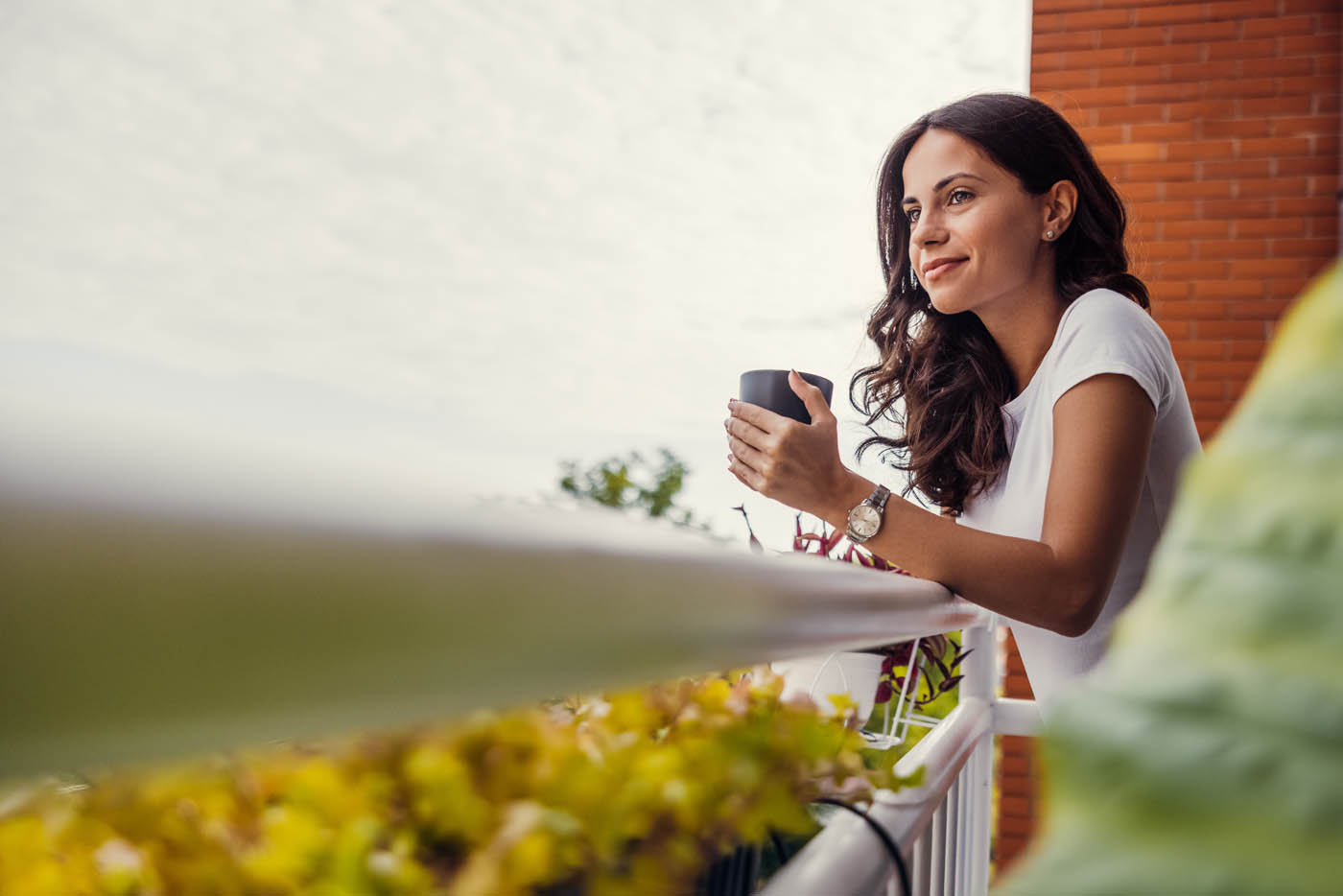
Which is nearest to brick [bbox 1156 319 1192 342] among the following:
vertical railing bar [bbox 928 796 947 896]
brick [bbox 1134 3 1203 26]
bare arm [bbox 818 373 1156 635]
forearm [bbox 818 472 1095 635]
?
brick [bbox 1134 3 1203 26]

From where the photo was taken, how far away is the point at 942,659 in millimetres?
1271

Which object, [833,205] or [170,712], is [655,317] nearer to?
[833,205]

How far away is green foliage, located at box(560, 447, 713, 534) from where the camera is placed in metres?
1.37

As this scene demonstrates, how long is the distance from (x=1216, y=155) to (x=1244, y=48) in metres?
0.41

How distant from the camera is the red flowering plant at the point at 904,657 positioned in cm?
119

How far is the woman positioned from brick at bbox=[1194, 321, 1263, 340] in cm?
235

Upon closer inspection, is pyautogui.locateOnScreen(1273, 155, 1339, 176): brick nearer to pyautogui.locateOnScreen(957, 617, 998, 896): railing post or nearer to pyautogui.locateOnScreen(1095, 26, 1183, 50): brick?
pyautogui.locateOnScreen(1095, 26, 1183, 50): brick

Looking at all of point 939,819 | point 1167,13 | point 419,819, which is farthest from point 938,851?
point 1167,13

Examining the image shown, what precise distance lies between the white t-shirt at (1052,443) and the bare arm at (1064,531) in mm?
34

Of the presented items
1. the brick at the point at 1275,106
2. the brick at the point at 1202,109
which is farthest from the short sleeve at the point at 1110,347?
the brick at the point at 1275,106

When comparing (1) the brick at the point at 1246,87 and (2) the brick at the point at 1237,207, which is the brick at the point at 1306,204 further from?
(1) the brick at the point at 1246,87

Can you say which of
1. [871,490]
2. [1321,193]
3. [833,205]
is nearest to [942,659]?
[871,490]

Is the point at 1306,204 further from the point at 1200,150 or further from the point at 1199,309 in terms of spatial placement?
the point at 1199,309

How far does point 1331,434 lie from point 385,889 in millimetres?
273
